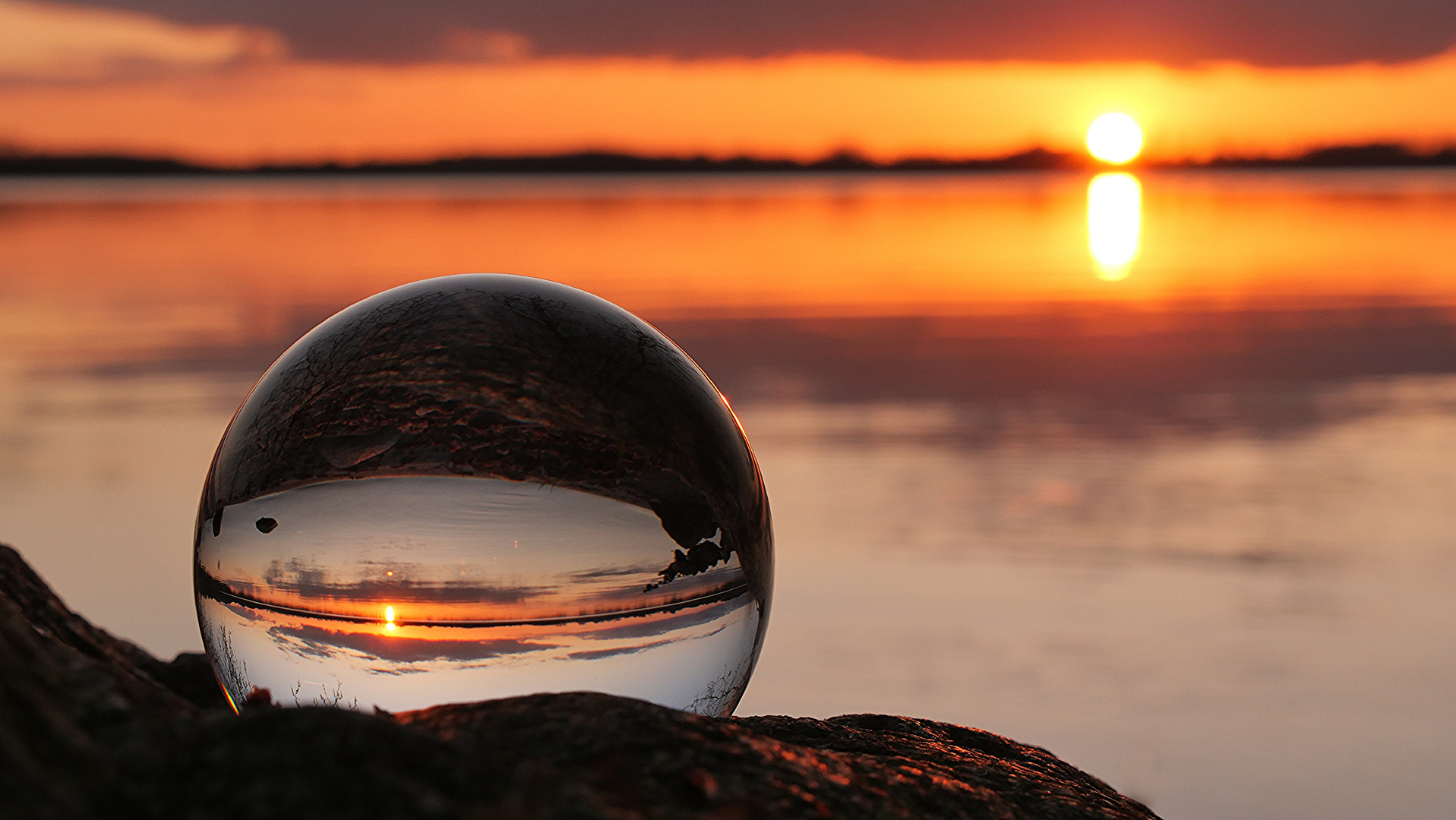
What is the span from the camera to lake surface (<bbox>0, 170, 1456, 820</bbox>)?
750 cm

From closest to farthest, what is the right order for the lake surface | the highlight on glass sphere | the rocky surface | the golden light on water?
the rocky surface
the highlight on glass sphere
the lake surface
the golden light on water

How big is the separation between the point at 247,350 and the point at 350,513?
18.1 meters

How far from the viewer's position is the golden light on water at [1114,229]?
4056 cm

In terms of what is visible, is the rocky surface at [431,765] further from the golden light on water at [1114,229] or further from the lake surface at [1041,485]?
the golden light on water at [1114,229]

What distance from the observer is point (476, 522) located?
2.89 meters

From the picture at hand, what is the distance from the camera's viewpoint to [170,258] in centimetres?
4259

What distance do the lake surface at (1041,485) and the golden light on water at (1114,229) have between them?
5.13 metres

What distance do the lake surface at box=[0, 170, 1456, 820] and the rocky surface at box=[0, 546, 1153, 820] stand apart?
428 cm

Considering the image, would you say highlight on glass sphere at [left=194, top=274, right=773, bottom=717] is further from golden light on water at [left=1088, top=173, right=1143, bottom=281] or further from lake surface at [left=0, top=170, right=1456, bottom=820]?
golden light on water at [left=1088, top=173, right=1143, bottom=281]

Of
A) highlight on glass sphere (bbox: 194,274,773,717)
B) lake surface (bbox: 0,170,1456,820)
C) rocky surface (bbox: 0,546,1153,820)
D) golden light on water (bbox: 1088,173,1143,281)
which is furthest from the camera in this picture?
golden light on water (bbox: 1088,173,1143,281)

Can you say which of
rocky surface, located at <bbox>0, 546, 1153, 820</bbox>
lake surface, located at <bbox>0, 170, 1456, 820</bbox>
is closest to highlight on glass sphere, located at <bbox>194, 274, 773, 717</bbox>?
rocky surface, located at <bbox>0, 546, 1153, 820</bbox>

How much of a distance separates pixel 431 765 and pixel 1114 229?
6520 cm

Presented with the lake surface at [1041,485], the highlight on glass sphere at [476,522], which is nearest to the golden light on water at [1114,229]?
the lake surface at [1041,485]

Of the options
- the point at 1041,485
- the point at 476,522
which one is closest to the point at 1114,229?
the point at 1041,485
